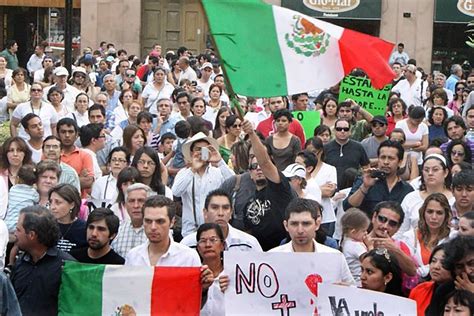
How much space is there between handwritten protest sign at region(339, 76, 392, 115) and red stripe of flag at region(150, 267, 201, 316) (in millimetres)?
7755

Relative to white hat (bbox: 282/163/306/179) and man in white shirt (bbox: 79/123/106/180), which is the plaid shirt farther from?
man in white shirt (bbox: 79/123/106/180)

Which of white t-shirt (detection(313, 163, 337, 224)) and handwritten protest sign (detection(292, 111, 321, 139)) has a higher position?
handwritten protest sign (detection(292, 111, 321, 139))

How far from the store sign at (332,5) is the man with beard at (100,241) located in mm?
23976

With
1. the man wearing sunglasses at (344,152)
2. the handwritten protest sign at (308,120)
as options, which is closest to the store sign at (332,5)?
the handwritten protest sign at (308,120)

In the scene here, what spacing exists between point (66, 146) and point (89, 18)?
20.8 metres

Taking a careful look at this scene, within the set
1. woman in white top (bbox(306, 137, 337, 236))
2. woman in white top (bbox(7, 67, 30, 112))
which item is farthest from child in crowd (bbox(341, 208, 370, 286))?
woman in white top (bbox(7, 67, 30, 112))

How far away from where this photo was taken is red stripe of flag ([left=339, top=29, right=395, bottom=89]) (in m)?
8.02

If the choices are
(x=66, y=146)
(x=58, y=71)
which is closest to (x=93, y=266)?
(x=66, y=146)

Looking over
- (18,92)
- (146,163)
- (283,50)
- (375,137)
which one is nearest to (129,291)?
(283,50)

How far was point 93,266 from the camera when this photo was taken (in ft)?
23.7

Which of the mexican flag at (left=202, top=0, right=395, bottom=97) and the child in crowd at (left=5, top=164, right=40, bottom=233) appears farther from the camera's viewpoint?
the child in crowd at (left=5, top=164, right=40, bottom=233)

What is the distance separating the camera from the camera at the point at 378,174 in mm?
9953

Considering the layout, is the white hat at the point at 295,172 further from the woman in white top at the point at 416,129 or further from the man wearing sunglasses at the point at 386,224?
the woman in white top at the point at 416,129

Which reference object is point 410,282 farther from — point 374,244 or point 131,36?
point 131,36
